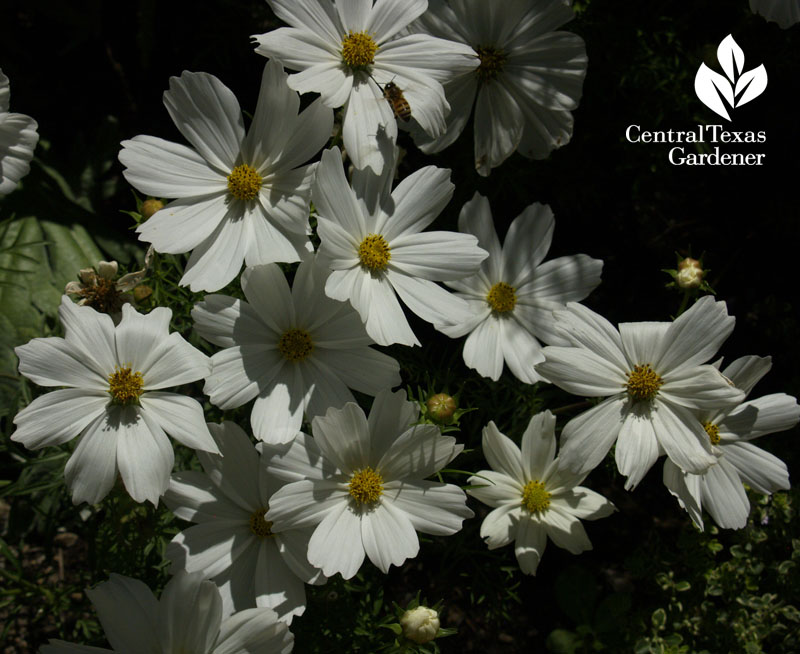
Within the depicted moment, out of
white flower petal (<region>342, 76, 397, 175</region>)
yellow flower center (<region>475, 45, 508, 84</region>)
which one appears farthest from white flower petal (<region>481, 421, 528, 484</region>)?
yellow flower center (<region>475, 45, 508, 84</region>)

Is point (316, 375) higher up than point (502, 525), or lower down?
higher up

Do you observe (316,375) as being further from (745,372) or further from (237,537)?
(745,372)

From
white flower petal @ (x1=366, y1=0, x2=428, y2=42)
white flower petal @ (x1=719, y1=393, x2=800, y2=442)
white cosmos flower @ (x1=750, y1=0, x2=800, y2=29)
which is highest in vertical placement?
white cosmos flower @ (x1=750, y1=0, x2=800, y2=29)

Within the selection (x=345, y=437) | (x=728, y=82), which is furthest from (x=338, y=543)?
(x=728, y=82)

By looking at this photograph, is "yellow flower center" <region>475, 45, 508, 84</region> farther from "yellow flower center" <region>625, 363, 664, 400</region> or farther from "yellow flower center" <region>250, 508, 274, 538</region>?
"yellow flower center" <region>250, 508, 274, 538</region>

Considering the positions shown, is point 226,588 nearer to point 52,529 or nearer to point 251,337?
point 251,337

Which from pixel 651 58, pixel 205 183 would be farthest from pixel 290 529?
pixel 651 58
